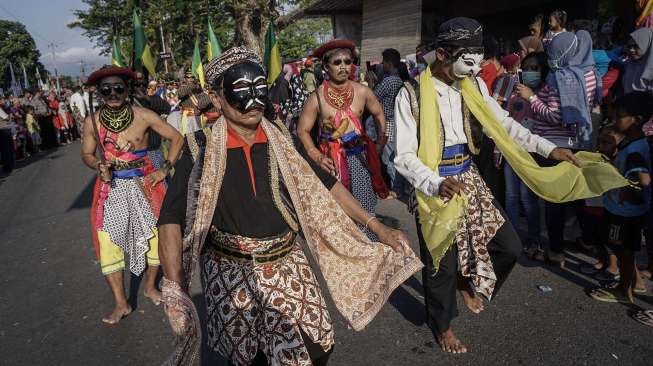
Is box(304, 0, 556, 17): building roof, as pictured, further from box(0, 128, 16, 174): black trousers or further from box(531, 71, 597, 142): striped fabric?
box(0, 128, 16, 174): black trousers

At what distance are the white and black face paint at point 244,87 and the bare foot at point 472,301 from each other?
2492 millimetres

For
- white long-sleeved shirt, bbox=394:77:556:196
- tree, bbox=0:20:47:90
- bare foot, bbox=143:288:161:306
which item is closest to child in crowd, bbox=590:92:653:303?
white long-sleeved shirt, bbox=394:77:556:196

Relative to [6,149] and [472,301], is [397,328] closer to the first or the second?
[472,301]

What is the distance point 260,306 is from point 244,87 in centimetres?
100

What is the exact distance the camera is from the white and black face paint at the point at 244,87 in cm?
217

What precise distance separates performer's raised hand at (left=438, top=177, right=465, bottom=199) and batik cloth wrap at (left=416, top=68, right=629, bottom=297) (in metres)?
0.06

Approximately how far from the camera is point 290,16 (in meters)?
18.0

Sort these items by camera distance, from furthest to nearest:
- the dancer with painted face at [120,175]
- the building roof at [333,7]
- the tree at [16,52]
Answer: the tree at [16,52], the building roof at [333,7], the dancer with painted face at [120,175]

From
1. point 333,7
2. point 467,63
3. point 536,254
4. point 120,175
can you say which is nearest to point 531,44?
point 536,254

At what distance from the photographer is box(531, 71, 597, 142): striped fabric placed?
4277 millimetres

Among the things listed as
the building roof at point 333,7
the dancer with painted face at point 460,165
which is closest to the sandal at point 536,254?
the dancer with painted face at point 460,165

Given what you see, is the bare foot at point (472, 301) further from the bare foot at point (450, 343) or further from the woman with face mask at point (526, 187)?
the woman with face mask at point (526, 187)

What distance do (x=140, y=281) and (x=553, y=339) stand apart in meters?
3.81

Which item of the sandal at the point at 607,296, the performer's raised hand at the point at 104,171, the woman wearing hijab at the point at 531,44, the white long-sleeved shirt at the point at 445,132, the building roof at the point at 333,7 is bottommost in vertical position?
the sandal at the point at 607,296
